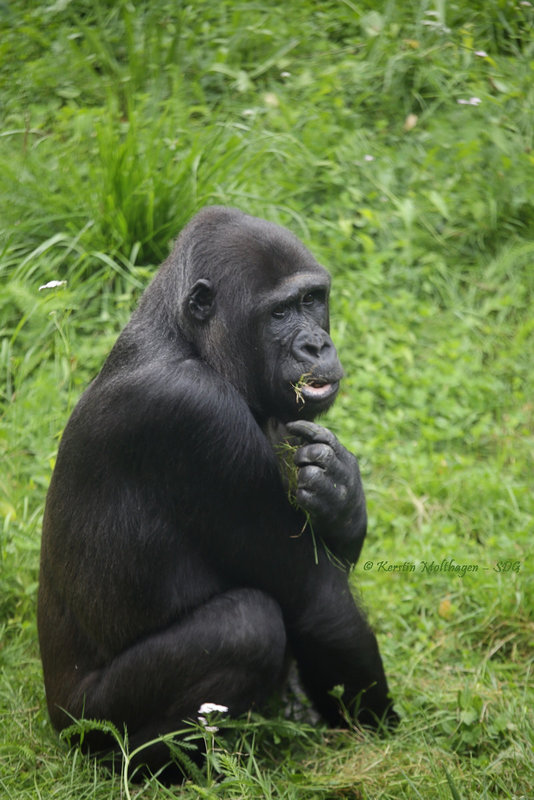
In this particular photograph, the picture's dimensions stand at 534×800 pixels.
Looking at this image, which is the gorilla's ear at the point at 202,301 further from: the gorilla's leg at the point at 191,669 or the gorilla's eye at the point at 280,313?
the gorilla's leg at the point at 191,669

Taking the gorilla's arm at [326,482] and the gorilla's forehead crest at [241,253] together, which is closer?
the gorilla's arm at [326,482]

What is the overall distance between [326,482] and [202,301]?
2.97ft

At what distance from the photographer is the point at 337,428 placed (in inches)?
229

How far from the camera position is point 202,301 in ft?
12.3

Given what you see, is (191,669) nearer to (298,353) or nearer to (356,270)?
(298,353)

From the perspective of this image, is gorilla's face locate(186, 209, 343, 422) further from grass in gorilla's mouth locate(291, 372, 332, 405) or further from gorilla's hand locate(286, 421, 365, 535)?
gorilla's hand locate(286, 421, 365, 535)

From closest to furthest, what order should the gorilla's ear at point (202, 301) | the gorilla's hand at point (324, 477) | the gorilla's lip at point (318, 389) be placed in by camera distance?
the gorilla's hand at point (324, 477) < the gorilla's lip at point (318, 389) < the gorilla's ear at point (202, 301)

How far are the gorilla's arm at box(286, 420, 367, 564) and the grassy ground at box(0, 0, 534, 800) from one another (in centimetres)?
93

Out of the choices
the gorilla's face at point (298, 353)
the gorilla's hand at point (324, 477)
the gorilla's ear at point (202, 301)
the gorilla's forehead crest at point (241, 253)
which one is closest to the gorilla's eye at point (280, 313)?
the gorilla's face at point (298, 353)

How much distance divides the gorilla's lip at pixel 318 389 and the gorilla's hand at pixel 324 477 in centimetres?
11

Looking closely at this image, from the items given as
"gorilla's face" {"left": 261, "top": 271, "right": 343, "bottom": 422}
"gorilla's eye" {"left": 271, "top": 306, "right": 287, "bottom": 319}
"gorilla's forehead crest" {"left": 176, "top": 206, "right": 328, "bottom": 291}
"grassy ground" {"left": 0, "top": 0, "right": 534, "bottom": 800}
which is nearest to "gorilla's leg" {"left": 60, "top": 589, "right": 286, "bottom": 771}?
"grassy ground" {"left": 0, "top": 0, "right": 534, "bottom": 800}

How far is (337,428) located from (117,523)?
2.47 m

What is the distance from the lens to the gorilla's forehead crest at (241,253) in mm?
3777

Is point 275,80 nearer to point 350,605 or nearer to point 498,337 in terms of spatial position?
point 498,337
